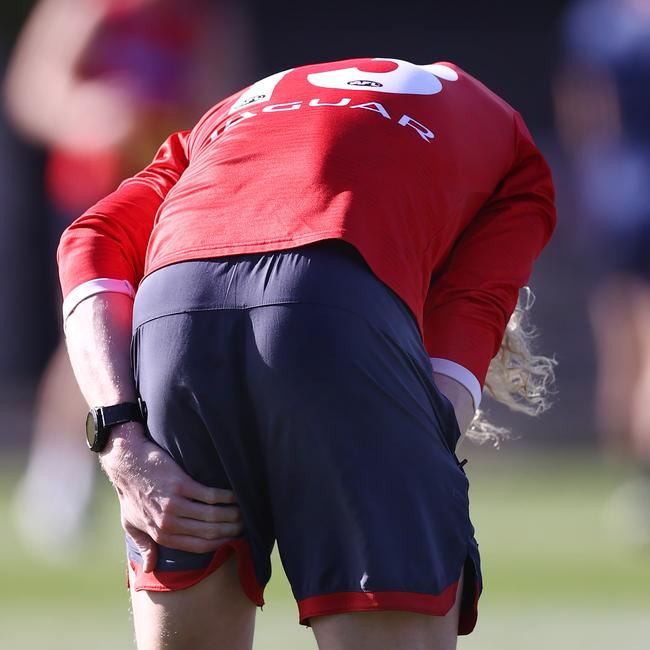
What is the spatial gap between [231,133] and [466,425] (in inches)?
26.4

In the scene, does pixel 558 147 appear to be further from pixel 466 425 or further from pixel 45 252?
pixel 466 425

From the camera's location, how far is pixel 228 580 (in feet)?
8.26

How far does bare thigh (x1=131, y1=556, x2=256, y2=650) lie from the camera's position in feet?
8.21

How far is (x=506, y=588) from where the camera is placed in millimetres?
5277

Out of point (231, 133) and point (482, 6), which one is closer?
point (231, 133)

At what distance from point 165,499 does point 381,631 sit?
0.41 m

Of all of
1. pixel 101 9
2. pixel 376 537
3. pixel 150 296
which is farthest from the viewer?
pixel 101 9

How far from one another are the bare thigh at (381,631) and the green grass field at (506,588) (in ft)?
7.23

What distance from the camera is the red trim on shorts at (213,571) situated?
8.08ft

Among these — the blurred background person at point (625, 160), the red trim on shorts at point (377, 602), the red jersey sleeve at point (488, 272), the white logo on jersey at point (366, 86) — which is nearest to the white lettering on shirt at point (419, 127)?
A: the white logo on jersey at point (366, 86)

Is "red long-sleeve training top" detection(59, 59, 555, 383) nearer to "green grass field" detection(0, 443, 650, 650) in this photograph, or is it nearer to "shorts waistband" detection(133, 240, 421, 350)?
"shorts waistband" detection(133, 240, 421, 350)

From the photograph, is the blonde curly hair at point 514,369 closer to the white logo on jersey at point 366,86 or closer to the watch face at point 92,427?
the white logo on jersey at point 366,86

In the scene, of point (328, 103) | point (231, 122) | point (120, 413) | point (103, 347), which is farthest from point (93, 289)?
point (328, 103)

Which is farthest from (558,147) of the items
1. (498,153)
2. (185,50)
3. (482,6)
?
(498,153)
